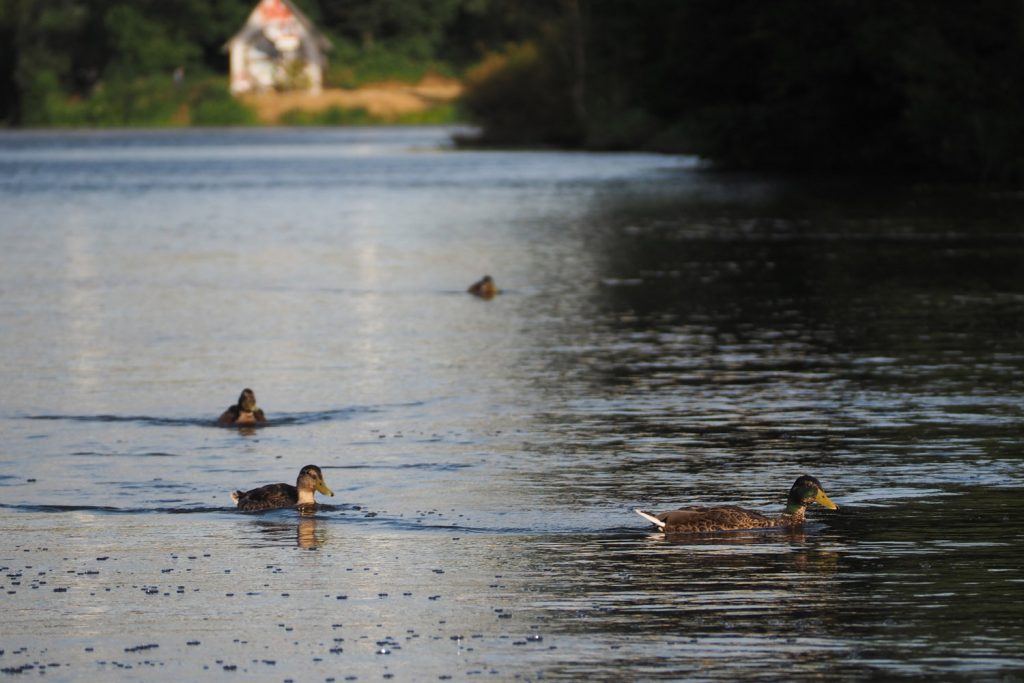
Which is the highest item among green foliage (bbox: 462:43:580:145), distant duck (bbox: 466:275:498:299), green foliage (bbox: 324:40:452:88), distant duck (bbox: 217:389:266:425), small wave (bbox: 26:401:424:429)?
green foliage (bbox: 324:40:452:88)

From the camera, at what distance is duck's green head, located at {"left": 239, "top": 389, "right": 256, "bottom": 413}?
731 inches

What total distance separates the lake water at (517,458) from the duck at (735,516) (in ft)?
0.33

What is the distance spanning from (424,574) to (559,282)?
68.4 ft

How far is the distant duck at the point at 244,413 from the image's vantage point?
18.7 meters

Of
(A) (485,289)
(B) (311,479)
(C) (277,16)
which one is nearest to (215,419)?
(B) (311,479)

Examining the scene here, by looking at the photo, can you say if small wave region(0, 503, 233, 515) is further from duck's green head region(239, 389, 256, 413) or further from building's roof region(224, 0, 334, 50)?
building's roof region(224, 0, 334, 50)

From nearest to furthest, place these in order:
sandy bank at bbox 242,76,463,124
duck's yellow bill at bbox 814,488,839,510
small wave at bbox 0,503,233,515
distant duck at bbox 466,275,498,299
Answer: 1. duck's yellow bill at bbox 814,488,839,510
2. small wave at bbox 0,503,233,515
3. distant duck at bbox 466,275,498,299
4. sandy bank at bbox 242,76,463,124

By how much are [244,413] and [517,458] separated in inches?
118

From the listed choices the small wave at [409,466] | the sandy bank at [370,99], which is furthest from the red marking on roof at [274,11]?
the small wave at [409,466]

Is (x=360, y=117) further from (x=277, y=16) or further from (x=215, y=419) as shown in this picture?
(x=215, y=419)

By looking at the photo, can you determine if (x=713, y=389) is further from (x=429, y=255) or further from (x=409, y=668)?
(x=429, y=255)

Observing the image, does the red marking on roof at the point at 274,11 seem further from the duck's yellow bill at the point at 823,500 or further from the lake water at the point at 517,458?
the duck's yellow bill at the point at 823,500

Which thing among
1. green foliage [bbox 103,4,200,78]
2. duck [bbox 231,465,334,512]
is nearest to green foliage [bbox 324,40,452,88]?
green foliage [bbox 103,4,200,78]

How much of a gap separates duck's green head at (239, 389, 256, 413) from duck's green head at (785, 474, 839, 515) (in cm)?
619
